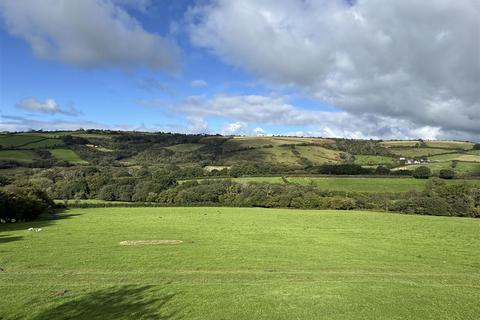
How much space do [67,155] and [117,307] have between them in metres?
159

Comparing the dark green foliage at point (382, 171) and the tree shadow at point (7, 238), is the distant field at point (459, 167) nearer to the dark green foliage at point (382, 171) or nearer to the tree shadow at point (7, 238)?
the dark green foliage at point (382, 171)

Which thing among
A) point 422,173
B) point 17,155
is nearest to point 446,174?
point 422,173

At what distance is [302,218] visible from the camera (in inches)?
2778

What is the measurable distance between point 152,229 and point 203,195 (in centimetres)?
4944

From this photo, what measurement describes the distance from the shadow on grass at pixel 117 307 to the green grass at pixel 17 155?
142059 mm

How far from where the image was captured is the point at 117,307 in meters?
20.1

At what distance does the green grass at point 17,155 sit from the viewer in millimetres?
145163

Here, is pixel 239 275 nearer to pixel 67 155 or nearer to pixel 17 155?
pixel 17 155

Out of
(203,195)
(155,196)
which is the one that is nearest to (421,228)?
(203,195)

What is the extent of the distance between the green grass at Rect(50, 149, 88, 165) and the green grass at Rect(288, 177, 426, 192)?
3620 inches

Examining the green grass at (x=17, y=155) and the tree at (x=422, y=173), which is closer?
the tree at (x=422, y=173)

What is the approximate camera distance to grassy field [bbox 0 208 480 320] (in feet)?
64.9

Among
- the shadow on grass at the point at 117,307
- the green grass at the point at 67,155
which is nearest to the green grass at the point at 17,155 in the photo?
the green grass at the point at 67,155

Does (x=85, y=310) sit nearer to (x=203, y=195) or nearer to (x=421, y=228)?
(x=421, y=228)
